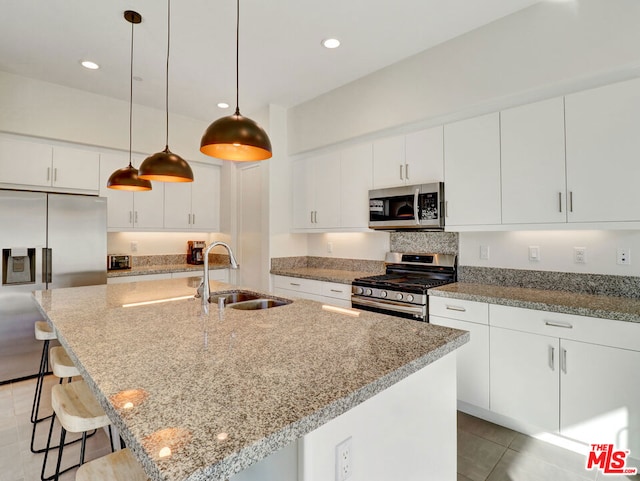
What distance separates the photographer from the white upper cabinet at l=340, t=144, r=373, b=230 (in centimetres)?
337

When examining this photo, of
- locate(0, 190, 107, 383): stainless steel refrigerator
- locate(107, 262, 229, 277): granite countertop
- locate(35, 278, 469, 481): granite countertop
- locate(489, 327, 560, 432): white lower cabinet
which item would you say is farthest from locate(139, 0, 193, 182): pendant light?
locate(489, 327, 560, 432): white lower cabinet

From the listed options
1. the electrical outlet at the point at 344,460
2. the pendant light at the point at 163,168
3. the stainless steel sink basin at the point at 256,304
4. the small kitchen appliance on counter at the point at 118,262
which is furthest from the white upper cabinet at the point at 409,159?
the small kitchen appliance on counter at the point at 118,262

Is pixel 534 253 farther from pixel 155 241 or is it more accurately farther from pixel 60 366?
pixel 155 241

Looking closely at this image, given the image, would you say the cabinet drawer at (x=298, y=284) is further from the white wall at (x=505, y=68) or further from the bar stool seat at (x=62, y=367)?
the bar stool seat at (x=62, y=367)

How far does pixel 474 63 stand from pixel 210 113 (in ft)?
10.1

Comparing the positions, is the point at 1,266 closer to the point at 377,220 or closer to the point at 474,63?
the point at 377,220

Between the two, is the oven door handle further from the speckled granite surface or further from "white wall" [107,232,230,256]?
"white wall" [107,232,230,256]

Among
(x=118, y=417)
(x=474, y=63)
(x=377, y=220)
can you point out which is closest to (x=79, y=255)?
(x=377, y=220)

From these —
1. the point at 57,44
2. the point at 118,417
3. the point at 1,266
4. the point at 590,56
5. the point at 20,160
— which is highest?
the point at 57,44

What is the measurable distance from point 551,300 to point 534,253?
0.58m

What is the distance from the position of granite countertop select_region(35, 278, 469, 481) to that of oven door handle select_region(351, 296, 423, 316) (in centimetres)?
108

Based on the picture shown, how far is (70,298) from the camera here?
7.16ft

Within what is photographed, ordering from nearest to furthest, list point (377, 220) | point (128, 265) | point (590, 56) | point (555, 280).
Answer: point (590, 56)
point (555, 280)
point (377, 220)
point (128, 265)

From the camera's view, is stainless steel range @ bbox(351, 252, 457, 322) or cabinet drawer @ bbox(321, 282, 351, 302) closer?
stainless steel range @ bbox(351, 252, 457, 322)
